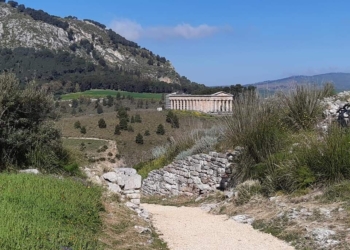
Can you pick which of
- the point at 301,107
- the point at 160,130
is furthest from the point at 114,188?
the point at 160,130

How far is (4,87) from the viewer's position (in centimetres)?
962

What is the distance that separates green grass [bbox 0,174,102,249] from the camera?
4461 mm

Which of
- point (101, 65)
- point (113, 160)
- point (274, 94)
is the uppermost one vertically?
point (101, 65)

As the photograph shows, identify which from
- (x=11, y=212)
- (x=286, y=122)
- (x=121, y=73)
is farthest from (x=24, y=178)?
(x=121, y=73)

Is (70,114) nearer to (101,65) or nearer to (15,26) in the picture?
(101,65)

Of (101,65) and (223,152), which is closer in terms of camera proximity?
(223,152)

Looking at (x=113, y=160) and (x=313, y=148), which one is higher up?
(x=313, y=148)

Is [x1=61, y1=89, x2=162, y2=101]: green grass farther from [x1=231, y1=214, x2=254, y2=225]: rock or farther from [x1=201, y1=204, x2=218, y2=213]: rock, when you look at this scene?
[x1=231, y1=214, x2=254, y2=225]: rock

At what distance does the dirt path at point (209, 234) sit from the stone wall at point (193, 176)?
2951 millimetres

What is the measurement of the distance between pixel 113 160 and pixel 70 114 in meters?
29.2

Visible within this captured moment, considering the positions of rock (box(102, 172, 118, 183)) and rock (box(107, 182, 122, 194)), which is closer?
rock (box(107, 182, 122, 194))

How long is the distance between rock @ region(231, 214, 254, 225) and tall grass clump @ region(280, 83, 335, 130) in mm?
3899

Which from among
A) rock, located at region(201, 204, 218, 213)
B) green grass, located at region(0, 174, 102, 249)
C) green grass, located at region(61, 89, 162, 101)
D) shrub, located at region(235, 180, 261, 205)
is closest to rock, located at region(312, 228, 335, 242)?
shrub, located at region(235, 180, 261, 205)

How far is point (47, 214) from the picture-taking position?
5.53m
